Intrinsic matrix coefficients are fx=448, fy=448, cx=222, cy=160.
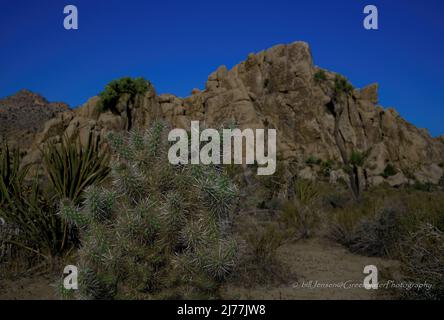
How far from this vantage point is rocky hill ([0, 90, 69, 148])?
37.7 metres

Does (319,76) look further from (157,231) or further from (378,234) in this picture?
(157,231)

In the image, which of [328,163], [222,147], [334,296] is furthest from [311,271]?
[328,163]

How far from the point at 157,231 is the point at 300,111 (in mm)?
48948

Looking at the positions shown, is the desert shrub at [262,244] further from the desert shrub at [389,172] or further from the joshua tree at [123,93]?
the desert shrub at [389,172]

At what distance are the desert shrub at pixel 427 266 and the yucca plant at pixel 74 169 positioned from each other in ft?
16.9

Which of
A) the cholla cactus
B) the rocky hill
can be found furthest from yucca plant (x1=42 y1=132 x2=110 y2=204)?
the rocky hill

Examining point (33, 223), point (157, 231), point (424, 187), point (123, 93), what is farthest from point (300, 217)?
point (123, 93)

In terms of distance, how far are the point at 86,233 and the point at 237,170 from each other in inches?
225

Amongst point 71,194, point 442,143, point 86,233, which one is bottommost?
point 86,233

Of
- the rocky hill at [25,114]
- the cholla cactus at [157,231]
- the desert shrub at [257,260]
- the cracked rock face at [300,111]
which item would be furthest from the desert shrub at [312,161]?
the cholla cactus at [157,231]

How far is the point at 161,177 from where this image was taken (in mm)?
5555

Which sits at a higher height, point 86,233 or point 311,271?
point 86,233

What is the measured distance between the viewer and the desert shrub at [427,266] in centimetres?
562
